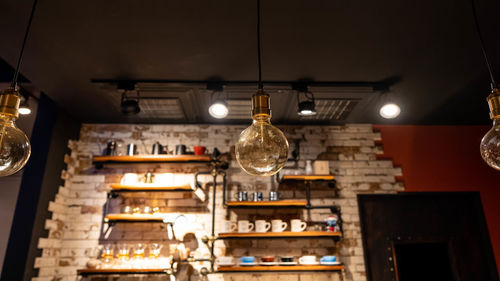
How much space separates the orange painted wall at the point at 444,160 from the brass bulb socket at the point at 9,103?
349cm

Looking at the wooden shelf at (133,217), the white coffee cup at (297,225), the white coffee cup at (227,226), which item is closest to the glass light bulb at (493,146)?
the white coffee cup at (297,225)

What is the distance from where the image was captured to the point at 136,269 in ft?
10.4

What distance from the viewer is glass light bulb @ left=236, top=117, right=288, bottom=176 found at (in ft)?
4.03

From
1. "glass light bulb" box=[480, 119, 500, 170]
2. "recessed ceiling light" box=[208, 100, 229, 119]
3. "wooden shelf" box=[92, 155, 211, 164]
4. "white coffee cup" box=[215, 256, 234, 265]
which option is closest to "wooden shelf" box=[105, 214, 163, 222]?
"wooden shelf" box=[92, 155, 211, 164]

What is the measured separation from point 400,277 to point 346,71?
217cm

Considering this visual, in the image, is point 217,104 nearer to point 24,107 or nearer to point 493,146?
point 24,107

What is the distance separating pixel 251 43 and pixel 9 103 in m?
1.54

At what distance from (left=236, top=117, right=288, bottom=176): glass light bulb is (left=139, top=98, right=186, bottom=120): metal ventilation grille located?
2151 mm

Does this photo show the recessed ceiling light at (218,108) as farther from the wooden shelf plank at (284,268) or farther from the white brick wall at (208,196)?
the wooden shelf plank at (284,268)

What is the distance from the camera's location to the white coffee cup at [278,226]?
11.0 feet

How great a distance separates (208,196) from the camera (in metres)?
3.65

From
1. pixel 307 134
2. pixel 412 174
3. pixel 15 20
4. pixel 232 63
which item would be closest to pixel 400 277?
pixel 412 174

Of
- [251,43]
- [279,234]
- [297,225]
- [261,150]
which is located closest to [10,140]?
[261,150]

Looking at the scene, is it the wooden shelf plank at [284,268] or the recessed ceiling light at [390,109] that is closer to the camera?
the recessed ceiling light at [390,109]
